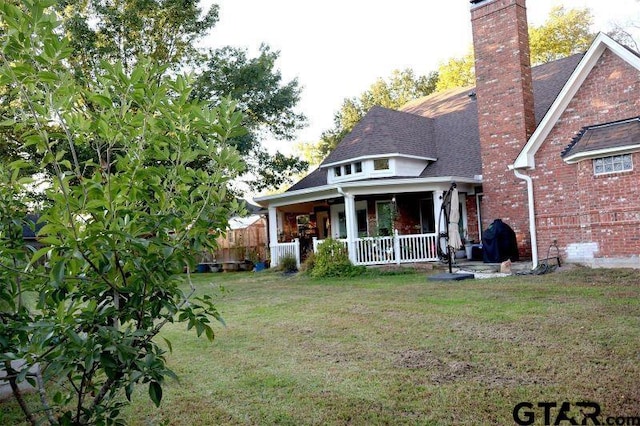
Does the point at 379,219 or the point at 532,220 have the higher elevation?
the point at 379,219

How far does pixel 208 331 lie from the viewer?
2262mm

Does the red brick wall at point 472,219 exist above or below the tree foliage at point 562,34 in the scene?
below

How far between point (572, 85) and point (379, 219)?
747 cm

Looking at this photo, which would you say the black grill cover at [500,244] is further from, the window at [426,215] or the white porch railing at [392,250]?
the window at [426,215]

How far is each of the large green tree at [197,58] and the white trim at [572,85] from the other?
9.51 meters

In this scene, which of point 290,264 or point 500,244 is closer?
point 500,244

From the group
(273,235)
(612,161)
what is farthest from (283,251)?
(612,161)

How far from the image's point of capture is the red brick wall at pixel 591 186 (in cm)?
1087

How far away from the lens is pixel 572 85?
11.9 metres

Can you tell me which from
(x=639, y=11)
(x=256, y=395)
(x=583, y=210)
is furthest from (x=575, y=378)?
(x=639, y=11)

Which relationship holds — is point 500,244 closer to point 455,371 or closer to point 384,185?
point 384,185

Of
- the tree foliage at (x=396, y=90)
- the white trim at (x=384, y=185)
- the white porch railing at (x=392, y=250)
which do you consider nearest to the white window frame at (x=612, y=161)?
the white trim at (x=384, y=185)

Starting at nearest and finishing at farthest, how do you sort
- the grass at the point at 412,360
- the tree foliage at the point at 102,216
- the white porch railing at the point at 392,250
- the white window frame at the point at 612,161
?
A: the tree foliage at the point at 102,216, the grass at the point at 412,360, the white window frame at the point at 612,161, the white porch railing at the point at 392,250

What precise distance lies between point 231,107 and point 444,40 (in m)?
37.7
